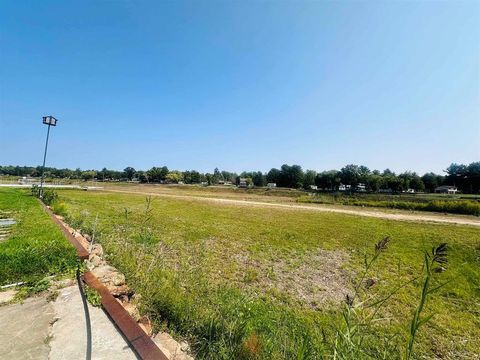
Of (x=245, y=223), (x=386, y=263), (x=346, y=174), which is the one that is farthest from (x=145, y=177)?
(x=386, y=263)

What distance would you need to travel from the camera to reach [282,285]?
7926 millimetres

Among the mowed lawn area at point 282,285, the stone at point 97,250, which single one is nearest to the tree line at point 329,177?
the mowed lawn area at point 282,285

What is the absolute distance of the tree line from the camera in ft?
271

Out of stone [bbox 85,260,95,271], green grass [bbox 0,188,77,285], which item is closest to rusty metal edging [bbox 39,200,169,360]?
stone [bbox 85,260,95,271]

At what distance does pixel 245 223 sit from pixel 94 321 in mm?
14058

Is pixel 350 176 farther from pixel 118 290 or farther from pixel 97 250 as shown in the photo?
pixel 118 290

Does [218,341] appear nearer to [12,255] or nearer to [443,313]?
[12,255]

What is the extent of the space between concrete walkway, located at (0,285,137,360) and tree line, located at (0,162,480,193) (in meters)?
87.5

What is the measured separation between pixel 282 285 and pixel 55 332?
6171 millimetres

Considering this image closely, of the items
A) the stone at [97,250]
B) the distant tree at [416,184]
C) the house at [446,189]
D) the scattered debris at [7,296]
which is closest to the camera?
the scattered debris at [7,296]

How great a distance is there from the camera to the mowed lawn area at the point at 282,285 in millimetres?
3715

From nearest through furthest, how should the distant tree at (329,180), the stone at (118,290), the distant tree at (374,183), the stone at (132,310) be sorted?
the stone at (132,310)
the stone at (118,290)
the distant tree at (374,183)
the distant tree at (329,180)

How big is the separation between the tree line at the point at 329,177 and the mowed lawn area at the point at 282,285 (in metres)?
71.3

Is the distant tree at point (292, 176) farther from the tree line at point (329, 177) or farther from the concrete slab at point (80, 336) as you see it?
the concrete slab at point (80, 336)
